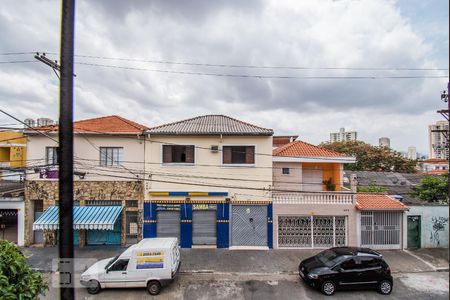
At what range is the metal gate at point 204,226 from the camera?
607 inches

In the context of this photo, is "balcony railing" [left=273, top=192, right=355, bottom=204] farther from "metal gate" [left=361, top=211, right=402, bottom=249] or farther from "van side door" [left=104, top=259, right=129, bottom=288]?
"van side door" [left=104, top=259, right=129, bottom=288]

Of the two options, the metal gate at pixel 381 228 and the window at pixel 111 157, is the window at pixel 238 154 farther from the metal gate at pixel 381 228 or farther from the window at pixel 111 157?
the metal gate at pixel 381 228

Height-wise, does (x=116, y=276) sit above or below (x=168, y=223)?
below

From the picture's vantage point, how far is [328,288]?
10453mm

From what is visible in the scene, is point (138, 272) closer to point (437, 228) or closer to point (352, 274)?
point (352, 274)

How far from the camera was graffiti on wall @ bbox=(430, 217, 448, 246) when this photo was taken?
596 inches

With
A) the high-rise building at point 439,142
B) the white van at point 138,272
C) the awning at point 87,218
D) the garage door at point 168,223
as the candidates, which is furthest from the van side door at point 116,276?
the high-rise building at point 439,142

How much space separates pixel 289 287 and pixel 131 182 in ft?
35.1

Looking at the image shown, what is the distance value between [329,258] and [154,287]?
25.8ft

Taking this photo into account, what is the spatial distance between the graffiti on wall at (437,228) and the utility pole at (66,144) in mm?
19405

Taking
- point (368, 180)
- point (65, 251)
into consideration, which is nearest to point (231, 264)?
point (65, 251)

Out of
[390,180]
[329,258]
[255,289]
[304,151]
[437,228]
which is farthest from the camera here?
[390,180]

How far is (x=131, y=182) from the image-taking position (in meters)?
15.4


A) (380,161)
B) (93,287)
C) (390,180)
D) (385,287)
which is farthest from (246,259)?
(380,161)
